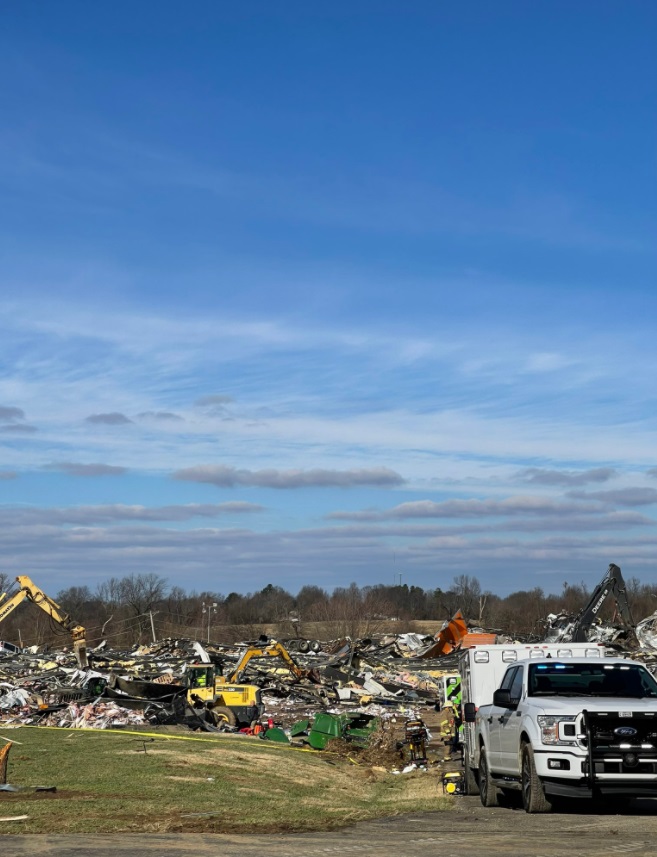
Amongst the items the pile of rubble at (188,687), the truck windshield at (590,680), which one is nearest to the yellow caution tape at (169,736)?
the pile of rubble at (188,687)

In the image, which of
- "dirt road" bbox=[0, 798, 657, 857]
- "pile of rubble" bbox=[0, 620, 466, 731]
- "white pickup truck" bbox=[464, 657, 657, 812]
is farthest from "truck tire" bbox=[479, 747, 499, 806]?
"pile of rubble" bbox=[0, 620, 466, 731]

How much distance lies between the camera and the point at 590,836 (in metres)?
11.8

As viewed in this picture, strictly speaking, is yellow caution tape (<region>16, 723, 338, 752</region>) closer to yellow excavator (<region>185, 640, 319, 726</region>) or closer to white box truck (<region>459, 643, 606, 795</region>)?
yellow excavator (<region>185, 640, 319, 726</region>)

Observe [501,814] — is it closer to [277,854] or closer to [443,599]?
[277,854]

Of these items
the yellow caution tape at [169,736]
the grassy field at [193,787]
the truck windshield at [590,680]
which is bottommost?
the yellow caution tape at [169,736]

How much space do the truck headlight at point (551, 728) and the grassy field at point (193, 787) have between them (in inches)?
113

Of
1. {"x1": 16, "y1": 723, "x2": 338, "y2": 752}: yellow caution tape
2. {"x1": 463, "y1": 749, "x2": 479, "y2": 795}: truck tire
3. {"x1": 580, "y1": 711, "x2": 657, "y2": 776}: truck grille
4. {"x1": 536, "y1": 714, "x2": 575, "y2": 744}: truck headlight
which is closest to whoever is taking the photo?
{"x1": 580, "y1": 711, "x2": 657, "y2": 776}: truck grille

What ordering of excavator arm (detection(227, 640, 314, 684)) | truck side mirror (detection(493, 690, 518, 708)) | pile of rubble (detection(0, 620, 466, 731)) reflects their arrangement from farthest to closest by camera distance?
excavator arm (detection(227, 640, 314, 684)), pile of rubble (detection(0, 620, 466, 731)), truck side mirror (detection(493, 690, 518, 708))

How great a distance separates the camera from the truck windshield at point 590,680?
47.3 feet

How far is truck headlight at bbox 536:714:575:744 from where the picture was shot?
43.0 ft

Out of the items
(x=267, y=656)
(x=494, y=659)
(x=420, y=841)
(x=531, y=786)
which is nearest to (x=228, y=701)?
(x=267, y=656)

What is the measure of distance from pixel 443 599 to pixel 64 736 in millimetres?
143379

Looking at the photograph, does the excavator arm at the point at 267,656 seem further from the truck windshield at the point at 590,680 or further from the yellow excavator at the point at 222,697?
the truck windshield at the point at 590,680

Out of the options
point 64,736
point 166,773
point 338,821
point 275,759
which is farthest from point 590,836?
point 64,736
